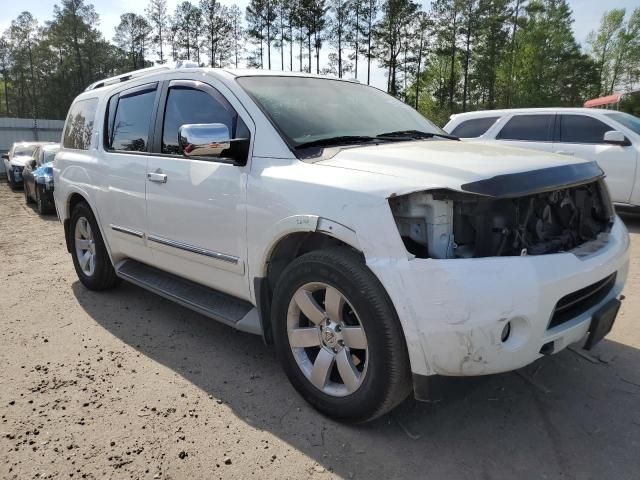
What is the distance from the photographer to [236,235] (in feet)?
9.78

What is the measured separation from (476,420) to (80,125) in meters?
4.51

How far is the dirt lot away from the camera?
2332 millimetres

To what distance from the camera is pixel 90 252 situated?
5000 millimetres

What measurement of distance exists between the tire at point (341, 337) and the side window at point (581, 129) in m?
6.90

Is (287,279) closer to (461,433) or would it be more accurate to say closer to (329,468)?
(329,468)

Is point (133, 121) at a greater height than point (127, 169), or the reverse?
point (133, 121)

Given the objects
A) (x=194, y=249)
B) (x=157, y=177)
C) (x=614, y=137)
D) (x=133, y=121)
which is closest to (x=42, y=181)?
(x=133, y=121)

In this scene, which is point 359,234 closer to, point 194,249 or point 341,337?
point 341,337

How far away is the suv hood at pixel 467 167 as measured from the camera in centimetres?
221

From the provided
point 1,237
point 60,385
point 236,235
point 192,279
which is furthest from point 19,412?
point 1,237

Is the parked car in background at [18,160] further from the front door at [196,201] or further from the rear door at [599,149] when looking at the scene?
the rear door at [599,149]

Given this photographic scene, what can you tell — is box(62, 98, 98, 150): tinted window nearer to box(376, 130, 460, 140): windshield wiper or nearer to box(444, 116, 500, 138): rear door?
box(376, 130, 460, 140): windshield wiper

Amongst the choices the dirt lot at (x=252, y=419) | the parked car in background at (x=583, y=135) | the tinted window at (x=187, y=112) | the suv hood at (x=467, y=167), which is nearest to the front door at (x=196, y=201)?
the tinted window at (x=187, y=112)

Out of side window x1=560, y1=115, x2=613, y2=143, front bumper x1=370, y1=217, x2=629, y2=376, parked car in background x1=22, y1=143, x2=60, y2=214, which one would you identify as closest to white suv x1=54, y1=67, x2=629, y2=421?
front bumper x1=370, y1=217, x2=629, y2=376
